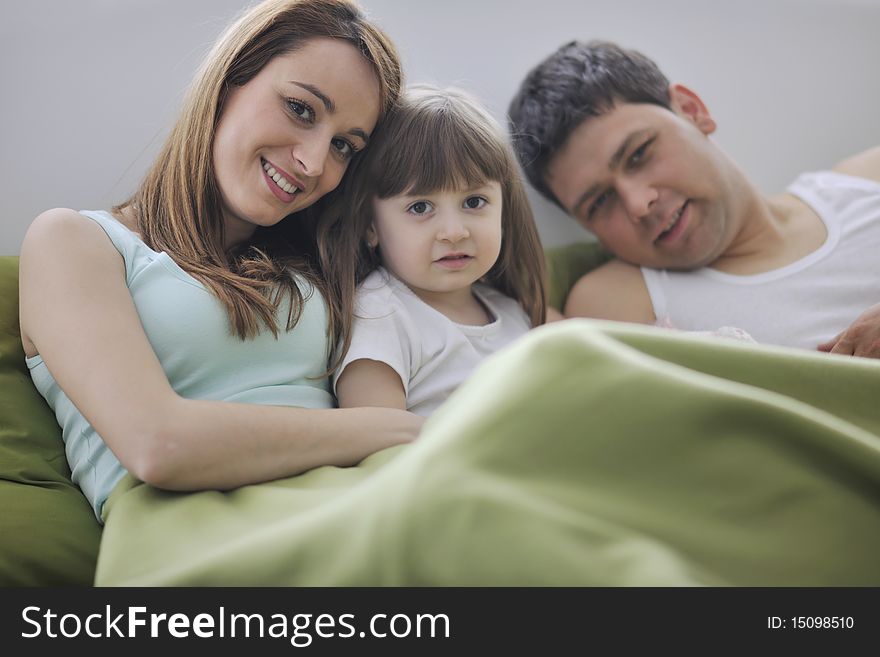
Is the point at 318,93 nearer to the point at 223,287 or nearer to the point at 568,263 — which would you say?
the point at 223,287

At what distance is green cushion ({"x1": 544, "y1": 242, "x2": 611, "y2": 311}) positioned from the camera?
5.07ft

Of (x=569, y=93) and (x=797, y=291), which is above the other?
(x=569, y=93)

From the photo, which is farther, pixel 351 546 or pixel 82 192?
pixel 82 192

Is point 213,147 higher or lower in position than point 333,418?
higher

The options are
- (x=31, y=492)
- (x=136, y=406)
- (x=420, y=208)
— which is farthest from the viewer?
(x=420, y=208)

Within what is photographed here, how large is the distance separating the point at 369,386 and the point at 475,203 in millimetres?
316

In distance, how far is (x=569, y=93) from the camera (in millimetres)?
1491

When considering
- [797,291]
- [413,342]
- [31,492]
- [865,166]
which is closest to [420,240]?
[413,342]

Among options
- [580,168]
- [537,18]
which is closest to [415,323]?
[580,168]

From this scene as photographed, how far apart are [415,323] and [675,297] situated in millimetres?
558
